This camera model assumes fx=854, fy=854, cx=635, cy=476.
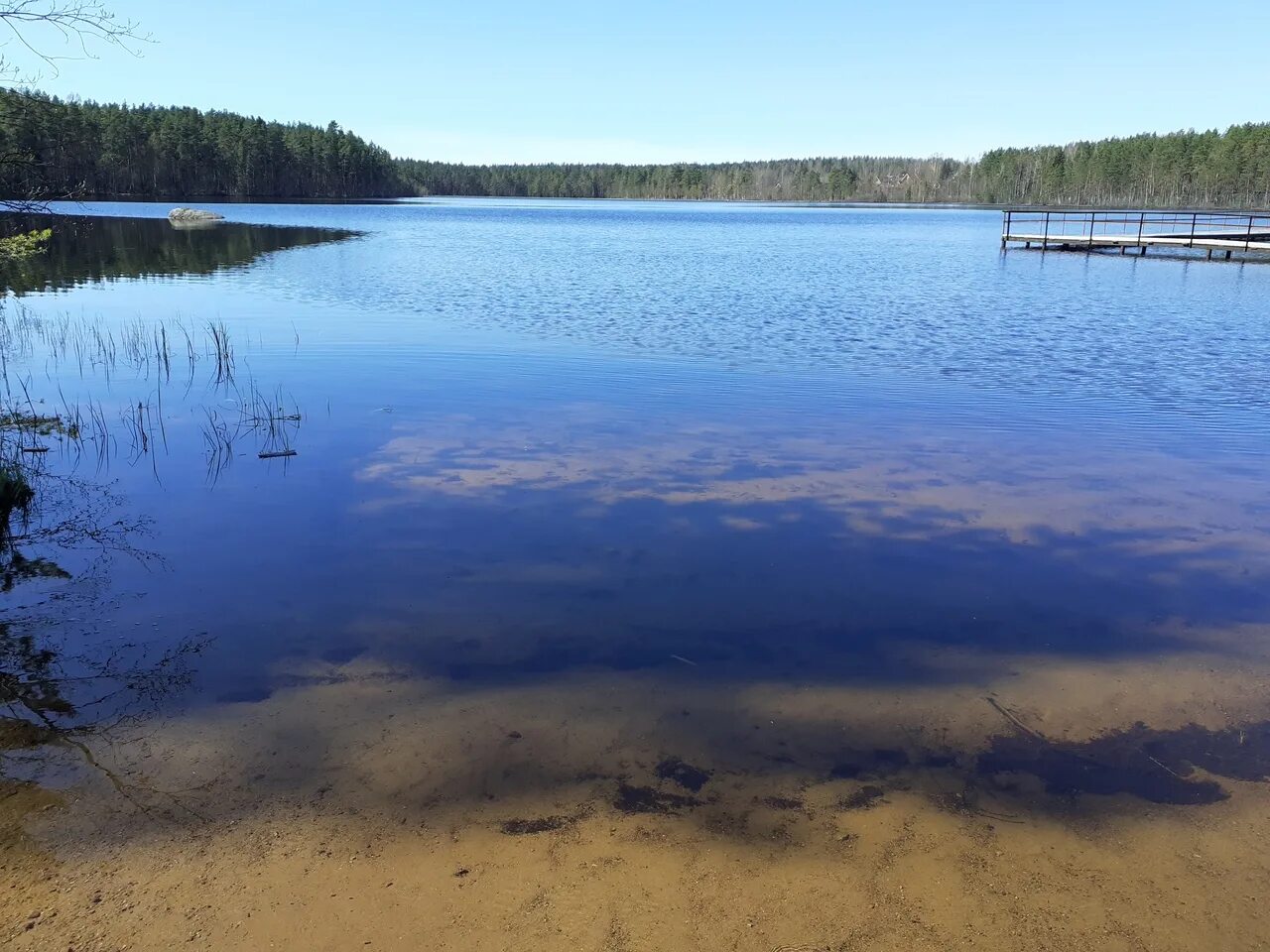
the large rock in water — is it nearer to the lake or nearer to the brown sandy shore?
the lake

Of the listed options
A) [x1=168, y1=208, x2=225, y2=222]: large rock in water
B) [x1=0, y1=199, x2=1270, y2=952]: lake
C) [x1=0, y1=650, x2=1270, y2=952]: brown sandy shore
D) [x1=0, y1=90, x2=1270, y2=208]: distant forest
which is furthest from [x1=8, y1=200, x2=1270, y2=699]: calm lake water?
[x1=0, y1=90, x2=1270, y2=208]: distant forest

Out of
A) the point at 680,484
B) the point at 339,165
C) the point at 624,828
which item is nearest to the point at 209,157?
the point at 339,165

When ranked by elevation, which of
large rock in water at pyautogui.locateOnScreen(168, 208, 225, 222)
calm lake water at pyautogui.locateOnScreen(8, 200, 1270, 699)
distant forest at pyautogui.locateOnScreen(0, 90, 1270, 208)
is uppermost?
distant forest at pyautogui.locateOnScreen(0, 90, 1270, 208)

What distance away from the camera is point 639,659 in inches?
230

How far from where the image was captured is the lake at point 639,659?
152 inches

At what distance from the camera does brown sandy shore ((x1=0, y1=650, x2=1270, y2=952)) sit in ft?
12.0

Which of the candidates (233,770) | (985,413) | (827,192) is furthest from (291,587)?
(827,192)

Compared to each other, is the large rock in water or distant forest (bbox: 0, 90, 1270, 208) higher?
distant forest (bbox: 0, 90, 1270, 208)

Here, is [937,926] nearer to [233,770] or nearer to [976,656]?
[976,656]

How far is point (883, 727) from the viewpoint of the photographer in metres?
5.14

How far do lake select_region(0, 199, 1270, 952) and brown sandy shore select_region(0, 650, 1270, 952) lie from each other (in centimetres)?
2

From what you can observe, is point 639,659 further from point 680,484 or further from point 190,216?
point 190,216

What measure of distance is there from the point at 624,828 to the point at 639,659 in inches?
66.2

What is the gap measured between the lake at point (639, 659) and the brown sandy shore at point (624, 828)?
21mm
